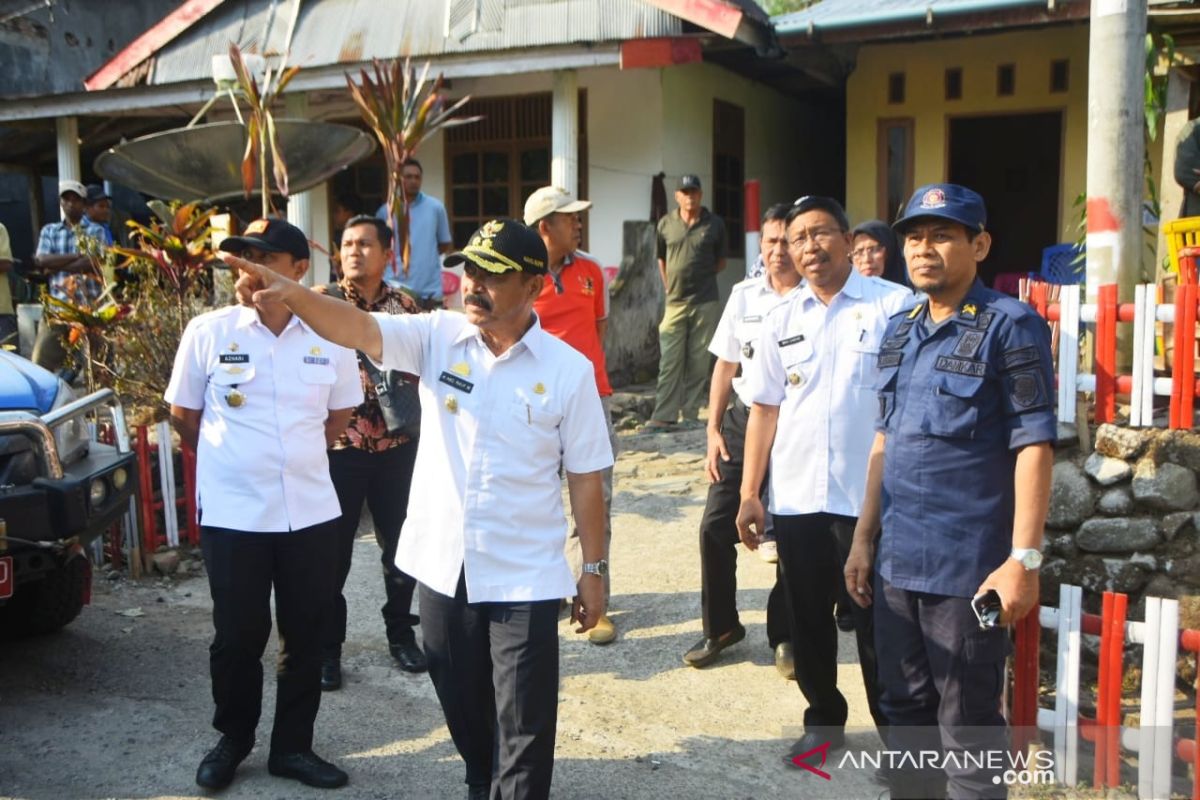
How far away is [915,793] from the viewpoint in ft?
6.29

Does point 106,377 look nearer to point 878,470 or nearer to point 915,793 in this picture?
point 878,470

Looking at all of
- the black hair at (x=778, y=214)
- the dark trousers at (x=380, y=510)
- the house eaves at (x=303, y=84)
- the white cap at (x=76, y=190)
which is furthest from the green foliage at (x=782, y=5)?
the dark trousers at (x=380, y=510)

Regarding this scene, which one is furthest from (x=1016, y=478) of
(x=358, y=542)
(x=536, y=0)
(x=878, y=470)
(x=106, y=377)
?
(x=536, y=0)

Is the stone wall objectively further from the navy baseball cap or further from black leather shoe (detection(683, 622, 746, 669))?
the navy baseball cap

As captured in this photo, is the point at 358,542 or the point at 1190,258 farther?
the point at 358,542

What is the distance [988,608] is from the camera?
2793mm

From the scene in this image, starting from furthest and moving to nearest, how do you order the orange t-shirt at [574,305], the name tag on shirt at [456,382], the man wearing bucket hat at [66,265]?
the man wearing bucket hat at [66,265]
the orange t-shirt at [574,305]
the name tag on shirt at [456,382]

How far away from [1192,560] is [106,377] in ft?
21.1

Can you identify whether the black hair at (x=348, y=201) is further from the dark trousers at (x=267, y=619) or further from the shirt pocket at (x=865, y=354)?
the shirt pocket at (x=865, y=354)

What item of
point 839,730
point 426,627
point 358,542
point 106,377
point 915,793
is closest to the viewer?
point 915,793

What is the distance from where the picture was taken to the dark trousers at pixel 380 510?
446 centimetres

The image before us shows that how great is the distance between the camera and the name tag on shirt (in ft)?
9.74

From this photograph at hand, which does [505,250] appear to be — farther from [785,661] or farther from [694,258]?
[694,258]

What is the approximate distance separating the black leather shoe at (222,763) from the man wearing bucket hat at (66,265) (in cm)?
457
